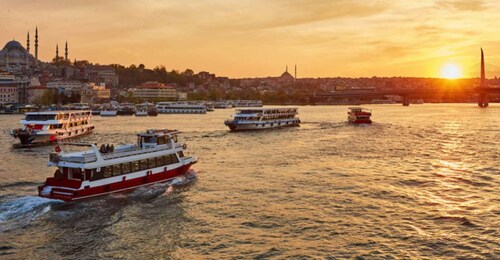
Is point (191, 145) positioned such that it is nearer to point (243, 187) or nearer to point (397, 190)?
point (243, 187)

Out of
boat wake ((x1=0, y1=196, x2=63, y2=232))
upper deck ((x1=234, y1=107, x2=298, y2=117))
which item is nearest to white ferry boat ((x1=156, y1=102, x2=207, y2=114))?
upper deck ((x1=234, y1=107, x2=298, y2=117))

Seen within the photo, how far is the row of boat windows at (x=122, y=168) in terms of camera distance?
61.4 ft

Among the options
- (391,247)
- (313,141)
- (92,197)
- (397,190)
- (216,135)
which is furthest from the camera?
(216,135)

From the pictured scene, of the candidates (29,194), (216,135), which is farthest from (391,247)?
(216,135)

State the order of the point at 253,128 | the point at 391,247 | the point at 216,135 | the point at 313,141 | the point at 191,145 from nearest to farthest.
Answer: the point at 391,247
the point at 191,145
the point at 313,141
the point at 216,135
the point at 253,128

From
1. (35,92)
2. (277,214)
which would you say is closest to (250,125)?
(277,214)

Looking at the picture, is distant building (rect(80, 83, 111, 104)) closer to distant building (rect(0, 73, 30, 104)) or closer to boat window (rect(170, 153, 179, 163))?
distant building (rect(0, 73, 30, 104))

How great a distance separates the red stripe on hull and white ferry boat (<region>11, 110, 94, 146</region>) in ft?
59.8


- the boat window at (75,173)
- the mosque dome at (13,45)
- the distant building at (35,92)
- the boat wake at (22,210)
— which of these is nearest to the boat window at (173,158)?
the boat window at (75,173)

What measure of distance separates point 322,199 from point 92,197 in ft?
28.3

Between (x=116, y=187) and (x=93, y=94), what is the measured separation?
398 feet

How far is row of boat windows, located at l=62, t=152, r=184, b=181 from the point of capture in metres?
18.7

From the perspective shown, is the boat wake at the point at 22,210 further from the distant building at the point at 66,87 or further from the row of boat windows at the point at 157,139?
the distant building at the point at 66,87

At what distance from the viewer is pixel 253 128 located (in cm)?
5178
